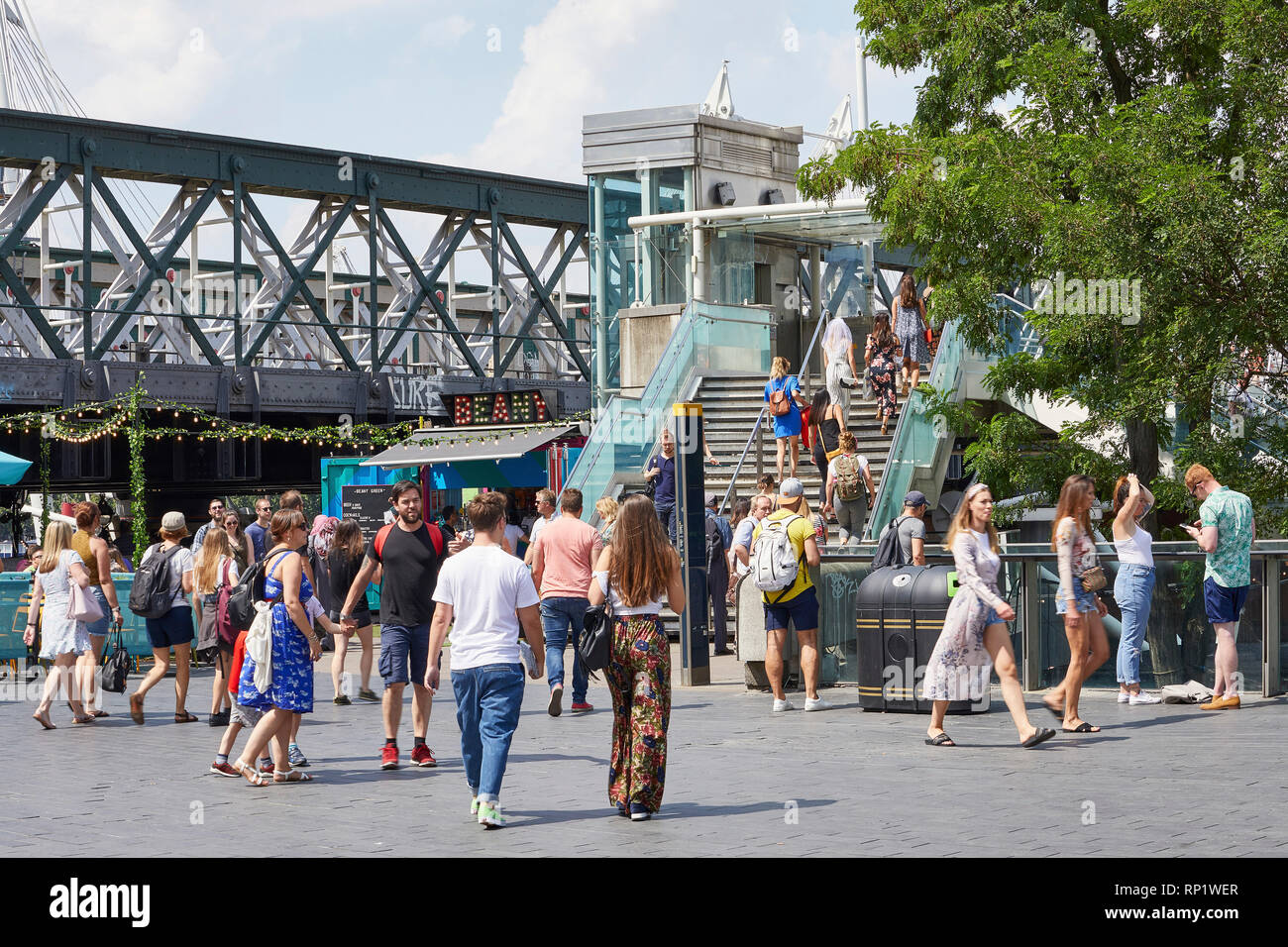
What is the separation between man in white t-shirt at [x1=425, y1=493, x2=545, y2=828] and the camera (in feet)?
28.0

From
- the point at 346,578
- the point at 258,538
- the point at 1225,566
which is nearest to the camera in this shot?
the point at 1225,566

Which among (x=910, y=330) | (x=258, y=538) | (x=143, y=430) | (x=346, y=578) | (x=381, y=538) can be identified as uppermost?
(x=910, y=330)

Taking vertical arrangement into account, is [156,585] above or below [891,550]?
below

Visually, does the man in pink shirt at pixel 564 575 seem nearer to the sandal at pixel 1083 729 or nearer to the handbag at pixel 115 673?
the handbag at pixel 115 673

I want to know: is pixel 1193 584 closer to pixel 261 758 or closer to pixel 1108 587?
pixel 1108 587

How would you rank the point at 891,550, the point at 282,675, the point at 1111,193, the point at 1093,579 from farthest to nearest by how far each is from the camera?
the point at 1111,193 → the point at 891,550 → the point at 1093,579 → the point at 282,675

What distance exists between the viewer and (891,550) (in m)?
13.8

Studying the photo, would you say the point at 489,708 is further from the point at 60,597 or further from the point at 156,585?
the point at 60,597

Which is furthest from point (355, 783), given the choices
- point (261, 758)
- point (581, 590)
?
point (581, 590)

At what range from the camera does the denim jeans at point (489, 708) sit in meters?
8.45

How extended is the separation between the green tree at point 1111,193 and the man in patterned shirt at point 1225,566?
2081mm

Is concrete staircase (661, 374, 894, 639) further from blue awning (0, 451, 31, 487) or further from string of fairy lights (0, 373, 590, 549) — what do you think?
blue awning (0, 451, 31, 487)

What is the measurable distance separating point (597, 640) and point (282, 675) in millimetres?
2192

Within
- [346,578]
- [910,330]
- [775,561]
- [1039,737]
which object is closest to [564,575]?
[775,561]
